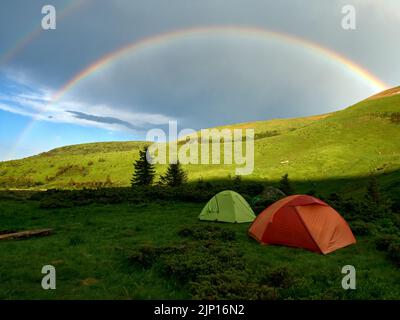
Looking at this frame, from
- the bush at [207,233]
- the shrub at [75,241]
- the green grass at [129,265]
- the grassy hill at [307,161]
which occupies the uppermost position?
the grassy hill at [307,161]

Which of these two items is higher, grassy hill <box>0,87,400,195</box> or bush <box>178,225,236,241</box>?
grassy hill <box>0,87,400,195</box>

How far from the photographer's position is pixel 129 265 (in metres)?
13.2

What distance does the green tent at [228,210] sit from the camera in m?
23.5

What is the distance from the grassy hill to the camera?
6000 cm

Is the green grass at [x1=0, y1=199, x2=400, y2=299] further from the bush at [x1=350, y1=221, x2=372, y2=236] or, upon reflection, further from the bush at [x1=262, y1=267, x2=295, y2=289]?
the bush at [x1=350, y1=221, x2=372, y2=236]

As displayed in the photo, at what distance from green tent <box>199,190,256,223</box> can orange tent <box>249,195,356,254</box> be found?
5.92 m

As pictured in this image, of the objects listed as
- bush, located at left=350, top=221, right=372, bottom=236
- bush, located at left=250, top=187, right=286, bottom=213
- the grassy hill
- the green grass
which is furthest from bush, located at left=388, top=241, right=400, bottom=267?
the grassy hill

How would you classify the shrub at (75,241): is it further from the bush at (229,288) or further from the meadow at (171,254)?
the bush at (229,288)

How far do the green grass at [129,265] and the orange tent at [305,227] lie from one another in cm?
47

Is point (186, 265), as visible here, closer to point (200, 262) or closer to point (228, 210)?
point (200, 262)

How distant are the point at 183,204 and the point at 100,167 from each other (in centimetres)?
8128

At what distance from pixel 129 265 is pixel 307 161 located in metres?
60.5

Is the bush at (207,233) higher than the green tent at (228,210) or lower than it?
lower

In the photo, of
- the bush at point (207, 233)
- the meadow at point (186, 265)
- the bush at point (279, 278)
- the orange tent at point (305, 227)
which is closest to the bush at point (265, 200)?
the meadow at point (186, 265)
